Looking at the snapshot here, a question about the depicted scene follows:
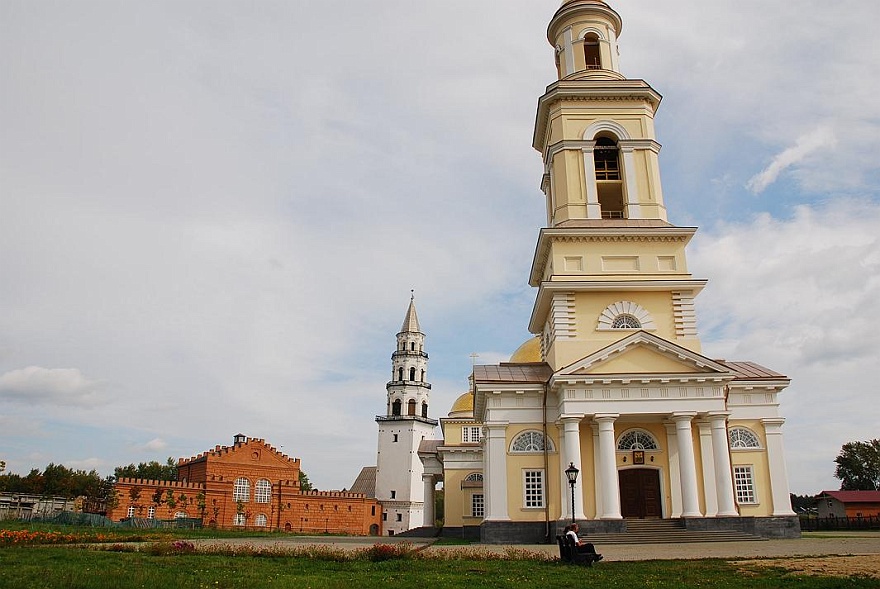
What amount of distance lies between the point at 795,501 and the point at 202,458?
224ft

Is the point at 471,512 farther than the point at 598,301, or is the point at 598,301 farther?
the point at 471,512

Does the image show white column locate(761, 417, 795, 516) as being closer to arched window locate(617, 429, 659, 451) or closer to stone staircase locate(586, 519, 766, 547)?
stone staircase locate(586, 519, 766, 547)

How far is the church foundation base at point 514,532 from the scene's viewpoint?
2550 cm

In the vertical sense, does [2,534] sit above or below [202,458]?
below

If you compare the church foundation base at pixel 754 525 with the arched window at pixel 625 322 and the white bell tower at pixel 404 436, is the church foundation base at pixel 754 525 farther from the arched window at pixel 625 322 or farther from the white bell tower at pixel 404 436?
the white bell tower at pixel 404 436

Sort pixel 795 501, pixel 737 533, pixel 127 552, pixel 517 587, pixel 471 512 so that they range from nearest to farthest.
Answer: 1. pixel 517 587
2. pixel 127 552
3. pixel 737 533
4. pixel 471 512
5. pixel 795 501

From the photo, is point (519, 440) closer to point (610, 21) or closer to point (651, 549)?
point (651, 549)

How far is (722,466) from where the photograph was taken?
2531 cm

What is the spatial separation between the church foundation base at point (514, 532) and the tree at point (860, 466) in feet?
189

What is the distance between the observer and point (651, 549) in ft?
64.4

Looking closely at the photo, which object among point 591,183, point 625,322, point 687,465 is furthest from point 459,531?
point 591,183

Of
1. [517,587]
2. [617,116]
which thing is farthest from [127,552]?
[617,116]

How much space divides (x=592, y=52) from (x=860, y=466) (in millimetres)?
57257

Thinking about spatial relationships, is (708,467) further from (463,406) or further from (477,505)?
(463,406)
